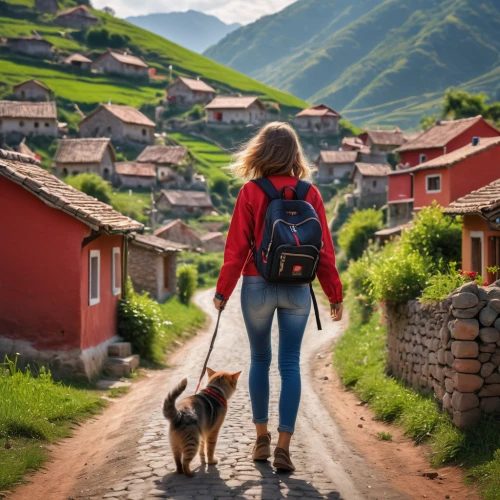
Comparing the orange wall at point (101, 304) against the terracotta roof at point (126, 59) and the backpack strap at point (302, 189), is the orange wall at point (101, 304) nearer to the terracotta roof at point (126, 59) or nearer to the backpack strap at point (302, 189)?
the backpack strap at point (302, 189)

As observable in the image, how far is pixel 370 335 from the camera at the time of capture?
18906mm

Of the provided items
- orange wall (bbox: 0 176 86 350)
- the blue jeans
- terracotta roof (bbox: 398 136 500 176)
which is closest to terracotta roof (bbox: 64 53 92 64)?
terracotta roof (bbox: 398 136 500 176)

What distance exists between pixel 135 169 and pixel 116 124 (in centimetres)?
1355

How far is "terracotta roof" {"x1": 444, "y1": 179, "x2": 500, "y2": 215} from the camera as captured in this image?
14.0 m

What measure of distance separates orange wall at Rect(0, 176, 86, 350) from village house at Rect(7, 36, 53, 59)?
99.4 metres

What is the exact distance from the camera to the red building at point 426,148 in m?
48.1

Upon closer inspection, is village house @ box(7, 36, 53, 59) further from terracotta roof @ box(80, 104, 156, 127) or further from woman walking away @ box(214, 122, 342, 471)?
woman walking away @ box(214, 122, 342, 471)

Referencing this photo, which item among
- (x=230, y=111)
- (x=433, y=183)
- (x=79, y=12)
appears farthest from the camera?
(x=79, y=12)

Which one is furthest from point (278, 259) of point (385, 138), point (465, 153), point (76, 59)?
point (76, 59)

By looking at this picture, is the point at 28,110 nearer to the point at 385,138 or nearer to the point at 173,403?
the point at 385,138

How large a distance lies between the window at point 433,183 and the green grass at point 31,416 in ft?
79.1

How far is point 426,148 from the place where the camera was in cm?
5075

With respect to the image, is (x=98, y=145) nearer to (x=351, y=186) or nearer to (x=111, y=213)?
(x=351, y=186)

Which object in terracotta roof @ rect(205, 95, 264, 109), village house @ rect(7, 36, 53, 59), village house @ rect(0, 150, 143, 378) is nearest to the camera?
village house @ rect(0, 150, 143, 378)
